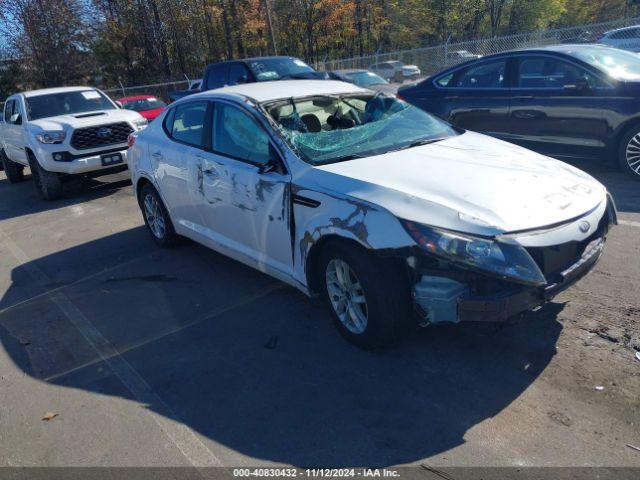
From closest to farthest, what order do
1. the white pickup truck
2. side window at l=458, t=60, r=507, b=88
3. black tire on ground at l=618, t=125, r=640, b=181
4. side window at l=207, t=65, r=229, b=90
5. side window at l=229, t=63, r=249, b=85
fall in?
black tire on ground at l=618, t=125, r=640, b=181
side window at l=458, t=60, r=507, b=88
the white pickup truck
side window at l=229, t=63, r=249, b=85
side window at l=207, t=65, r=229, b=90

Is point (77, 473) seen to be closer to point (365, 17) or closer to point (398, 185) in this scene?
point (398, 185)

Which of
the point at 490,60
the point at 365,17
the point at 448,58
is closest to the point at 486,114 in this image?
the point at 490,60

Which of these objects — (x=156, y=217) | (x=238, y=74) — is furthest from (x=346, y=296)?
(x=238, y=74)

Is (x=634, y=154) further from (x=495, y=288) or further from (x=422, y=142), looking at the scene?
(x=495, y=288)

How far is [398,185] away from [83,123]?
25.9 ft

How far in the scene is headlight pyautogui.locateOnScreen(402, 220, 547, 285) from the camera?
3070 mm

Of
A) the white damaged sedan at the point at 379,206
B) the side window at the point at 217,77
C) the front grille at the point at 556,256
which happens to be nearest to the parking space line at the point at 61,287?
the white damaged sedan at the point at 379,206

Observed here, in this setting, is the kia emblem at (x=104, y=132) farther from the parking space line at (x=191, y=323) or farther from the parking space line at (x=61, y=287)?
the parking space line at (x=191, y=323)

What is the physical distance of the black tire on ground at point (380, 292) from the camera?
339cm

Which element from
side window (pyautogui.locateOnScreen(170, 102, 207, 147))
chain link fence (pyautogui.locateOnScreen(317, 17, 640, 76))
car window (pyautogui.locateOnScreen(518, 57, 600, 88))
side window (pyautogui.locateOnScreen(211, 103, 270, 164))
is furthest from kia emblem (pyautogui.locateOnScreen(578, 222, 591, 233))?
chain link fence (pyautogui.locateOnScreen(317, 17, 640, 76))

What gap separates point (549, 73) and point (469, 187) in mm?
4653

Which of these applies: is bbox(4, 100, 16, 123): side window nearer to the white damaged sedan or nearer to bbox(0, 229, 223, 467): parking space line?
bbox(0, 229, 223, 467): parking space line

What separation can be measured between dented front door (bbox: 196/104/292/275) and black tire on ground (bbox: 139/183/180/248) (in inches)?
42.0

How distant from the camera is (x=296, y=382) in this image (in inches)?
140
